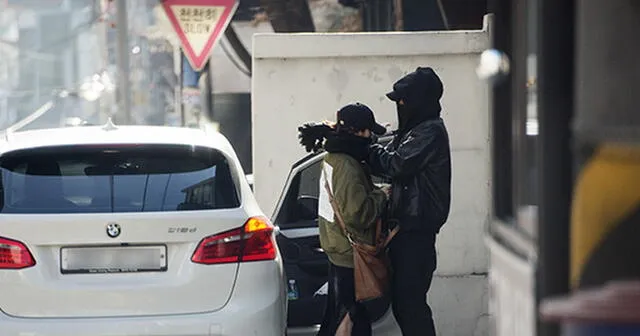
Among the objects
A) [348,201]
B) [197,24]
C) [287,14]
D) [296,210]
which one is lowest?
[296,210]

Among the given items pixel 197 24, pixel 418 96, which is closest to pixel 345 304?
pixel 418 96

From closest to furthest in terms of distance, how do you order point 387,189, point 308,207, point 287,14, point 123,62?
point 387,189, point 308,207, point 287,14, point 123,62

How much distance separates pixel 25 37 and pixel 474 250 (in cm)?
4916

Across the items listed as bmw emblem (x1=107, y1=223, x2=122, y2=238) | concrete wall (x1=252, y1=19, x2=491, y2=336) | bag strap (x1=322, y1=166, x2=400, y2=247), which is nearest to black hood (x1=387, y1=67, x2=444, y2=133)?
bag strap (x1=322, y1=166, x2=400, y2=247)

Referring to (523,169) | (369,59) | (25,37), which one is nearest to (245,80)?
(369,59)

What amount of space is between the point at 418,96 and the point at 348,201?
70 centimetres

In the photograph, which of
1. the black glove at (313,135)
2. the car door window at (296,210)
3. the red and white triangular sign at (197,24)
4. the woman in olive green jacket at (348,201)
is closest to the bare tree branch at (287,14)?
the red and white triangular sign at (197,24)

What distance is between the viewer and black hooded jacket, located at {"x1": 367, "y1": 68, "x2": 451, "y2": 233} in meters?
6.14

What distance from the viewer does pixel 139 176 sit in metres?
5.87

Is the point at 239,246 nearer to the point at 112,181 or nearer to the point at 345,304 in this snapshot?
the point at 112,181

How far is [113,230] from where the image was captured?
5594 mm

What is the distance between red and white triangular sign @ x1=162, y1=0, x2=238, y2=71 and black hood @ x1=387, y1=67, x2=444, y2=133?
24.9 ft

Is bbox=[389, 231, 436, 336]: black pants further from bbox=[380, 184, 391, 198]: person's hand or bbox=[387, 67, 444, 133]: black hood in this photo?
bbox=[387, 67, 444, 133]: black hood

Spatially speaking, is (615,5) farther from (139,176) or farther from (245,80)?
(245,80)
